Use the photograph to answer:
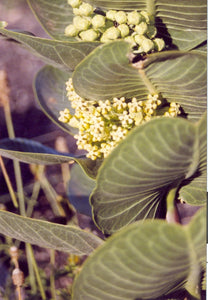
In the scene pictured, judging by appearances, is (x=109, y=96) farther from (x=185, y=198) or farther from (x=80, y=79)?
(x=185, y=198)

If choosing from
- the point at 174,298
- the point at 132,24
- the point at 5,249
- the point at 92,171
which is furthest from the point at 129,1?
the point at 5,249

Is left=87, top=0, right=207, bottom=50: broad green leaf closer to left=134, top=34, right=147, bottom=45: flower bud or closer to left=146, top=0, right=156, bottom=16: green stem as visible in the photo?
left=146, top=0, right=156, bottom=16: green stem

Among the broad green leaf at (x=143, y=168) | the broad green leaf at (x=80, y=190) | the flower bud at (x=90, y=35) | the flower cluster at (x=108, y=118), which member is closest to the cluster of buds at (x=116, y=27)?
the flower bud at (x=90, y=35)

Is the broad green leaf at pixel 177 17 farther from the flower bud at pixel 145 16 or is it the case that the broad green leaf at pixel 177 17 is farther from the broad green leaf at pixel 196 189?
the broad green leaf at pixel 196 189

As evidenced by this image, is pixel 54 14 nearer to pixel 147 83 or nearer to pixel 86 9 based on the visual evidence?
pixel 86 9

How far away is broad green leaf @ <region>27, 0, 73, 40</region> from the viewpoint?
4.05 ft

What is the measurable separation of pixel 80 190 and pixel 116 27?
30.8 inches

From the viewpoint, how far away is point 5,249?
2.14 metres

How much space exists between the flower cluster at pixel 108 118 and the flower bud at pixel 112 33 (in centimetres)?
16

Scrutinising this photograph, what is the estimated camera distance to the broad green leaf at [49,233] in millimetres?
983

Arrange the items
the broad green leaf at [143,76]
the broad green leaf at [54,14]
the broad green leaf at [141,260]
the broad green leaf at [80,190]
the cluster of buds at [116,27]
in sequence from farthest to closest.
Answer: the broad green leaf at [80,190], the broad green leaf at [54,14], the cluster of buds at [116,27], the broad green leaf at [143,76], the broad green leaf at [141,260]

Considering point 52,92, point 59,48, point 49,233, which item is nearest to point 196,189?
point 49,233

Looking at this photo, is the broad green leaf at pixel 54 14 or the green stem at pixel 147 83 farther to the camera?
the broad green leaf at pixel 54 14

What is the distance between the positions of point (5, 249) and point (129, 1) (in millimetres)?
1560
